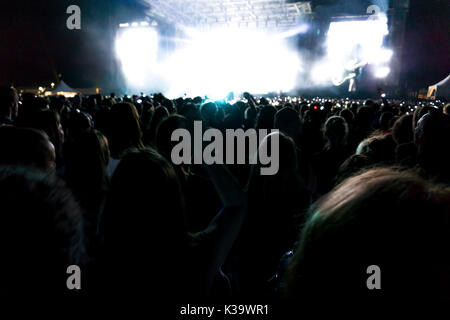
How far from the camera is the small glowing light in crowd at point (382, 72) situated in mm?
24469

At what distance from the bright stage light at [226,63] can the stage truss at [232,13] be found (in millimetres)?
1184

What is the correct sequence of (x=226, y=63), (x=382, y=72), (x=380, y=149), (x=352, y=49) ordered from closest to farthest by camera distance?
(x=380, y=149)
(x=382, y=72)
(x=352, y=49)
(x=226, y=63)

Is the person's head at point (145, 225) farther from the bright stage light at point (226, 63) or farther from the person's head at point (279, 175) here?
the bright stage light at point (226, 63)

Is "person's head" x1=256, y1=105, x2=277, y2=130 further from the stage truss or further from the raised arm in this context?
the stage truss

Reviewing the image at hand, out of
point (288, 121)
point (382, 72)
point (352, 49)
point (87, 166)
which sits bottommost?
point (87, 166)

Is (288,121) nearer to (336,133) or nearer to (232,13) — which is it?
(336,133)

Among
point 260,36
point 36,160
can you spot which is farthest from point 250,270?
point 260,36

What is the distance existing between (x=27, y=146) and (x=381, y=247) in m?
2.09

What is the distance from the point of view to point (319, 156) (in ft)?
14.9

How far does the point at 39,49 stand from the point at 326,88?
24.6 metres

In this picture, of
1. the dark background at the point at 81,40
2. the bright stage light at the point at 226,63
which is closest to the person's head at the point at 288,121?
the dark background at the point at 81,40

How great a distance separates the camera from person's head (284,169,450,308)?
1.91 ft

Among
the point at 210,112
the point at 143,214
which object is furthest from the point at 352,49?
the point at 143,214

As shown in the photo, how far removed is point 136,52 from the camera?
30.5 metres
